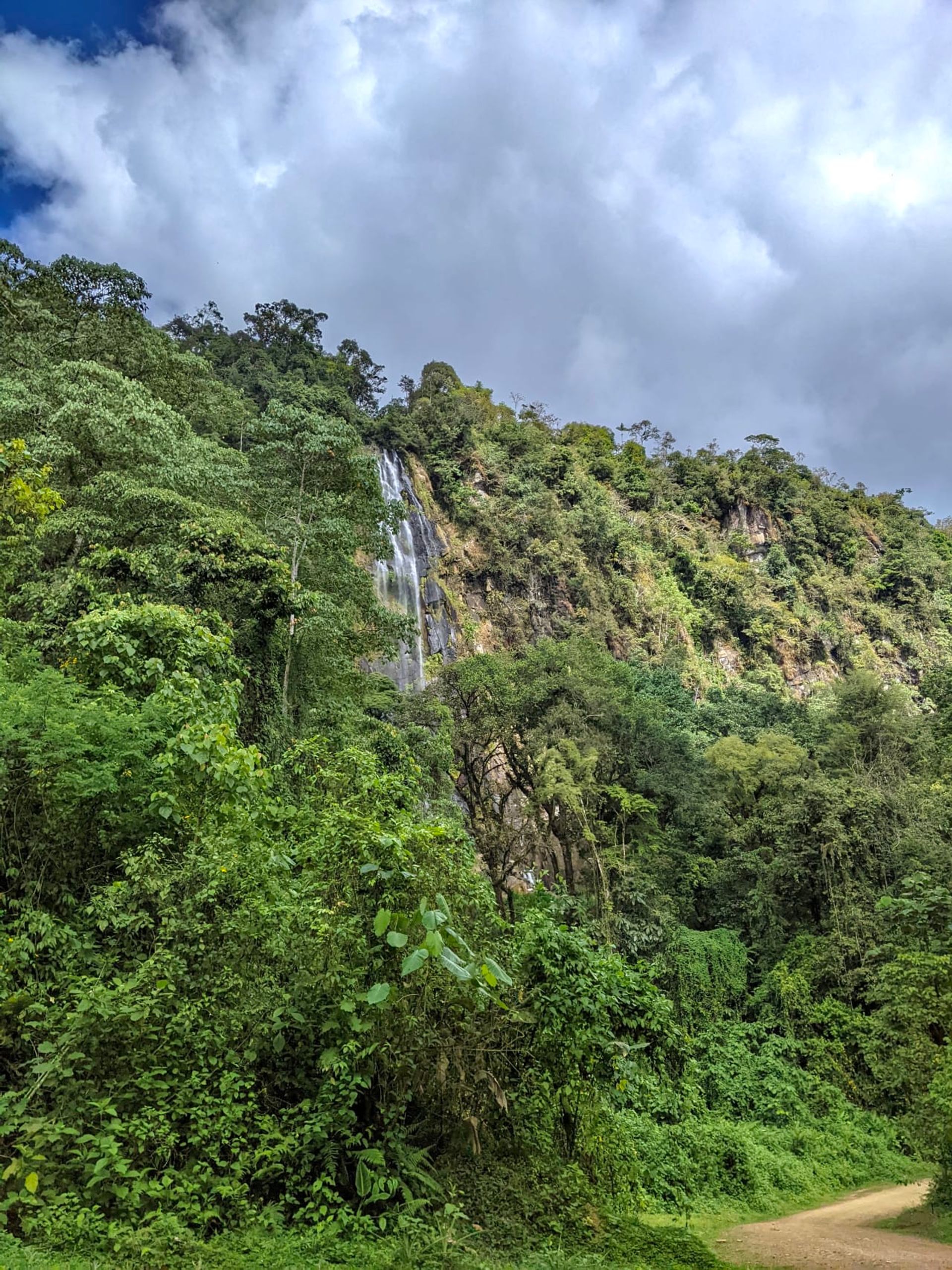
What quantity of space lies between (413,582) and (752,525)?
28.7 meters

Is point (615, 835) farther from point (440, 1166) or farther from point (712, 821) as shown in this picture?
point (440, 1166)

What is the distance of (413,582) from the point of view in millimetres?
29812

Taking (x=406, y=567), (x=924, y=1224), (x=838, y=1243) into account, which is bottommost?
(x=924, y=1224)

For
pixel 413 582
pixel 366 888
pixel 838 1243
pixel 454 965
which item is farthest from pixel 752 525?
pixel 454 965

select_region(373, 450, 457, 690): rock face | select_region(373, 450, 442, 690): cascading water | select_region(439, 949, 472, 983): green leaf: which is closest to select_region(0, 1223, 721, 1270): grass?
select_region(439, 949, 472, 983): green leaf

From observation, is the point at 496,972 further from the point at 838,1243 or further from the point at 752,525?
the point at 752,525

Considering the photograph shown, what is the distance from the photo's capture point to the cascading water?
90.2 feet

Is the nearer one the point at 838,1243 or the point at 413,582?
the point at 838,1243

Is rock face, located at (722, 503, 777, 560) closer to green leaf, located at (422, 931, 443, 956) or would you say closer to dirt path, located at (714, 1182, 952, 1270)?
dirt path, located at (714, 1182, 952, 1270)

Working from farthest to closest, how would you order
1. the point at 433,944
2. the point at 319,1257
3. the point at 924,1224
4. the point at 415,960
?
1. the point at 924,1224
2. the point at 319,1257
3. the point at 433,944
4. the point at 415,960

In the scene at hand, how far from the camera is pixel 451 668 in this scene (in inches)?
802

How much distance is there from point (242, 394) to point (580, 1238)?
1255 inches

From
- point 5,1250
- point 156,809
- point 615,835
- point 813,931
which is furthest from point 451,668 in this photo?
point 5,1250

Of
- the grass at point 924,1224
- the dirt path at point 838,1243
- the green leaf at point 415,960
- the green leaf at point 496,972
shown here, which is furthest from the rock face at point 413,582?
the green leaf at point 415,960
